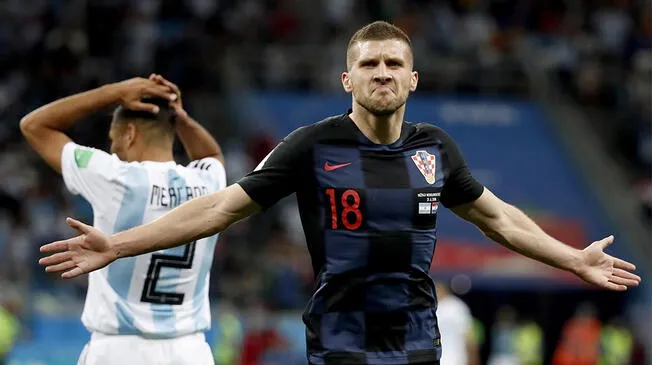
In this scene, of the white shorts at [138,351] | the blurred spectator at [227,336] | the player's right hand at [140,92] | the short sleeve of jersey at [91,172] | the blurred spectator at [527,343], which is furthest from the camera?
the blurred spectator at [527,343]

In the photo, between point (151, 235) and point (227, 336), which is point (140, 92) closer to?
point (151, 235)

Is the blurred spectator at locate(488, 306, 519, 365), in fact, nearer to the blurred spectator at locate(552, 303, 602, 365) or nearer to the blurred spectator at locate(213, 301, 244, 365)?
the blurred spectator at locate(552, 303, 602, 365)

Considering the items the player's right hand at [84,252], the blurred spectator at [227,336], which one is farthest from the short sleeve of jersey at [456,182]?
the blurred spectator at [227,336]

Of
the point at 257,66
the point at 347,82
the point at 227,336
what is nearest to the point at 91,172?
the point at 347,82

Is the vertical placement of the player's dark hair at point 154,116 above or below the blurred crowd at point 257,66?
above

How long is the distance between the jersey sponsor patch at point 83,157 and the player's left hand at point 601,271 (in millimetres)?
2544

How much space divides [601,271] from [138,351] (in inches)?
90.3

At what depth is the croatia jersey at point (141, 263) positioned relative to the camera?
20.5 ft

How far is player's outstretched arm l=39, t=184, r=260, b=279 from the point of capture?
16.0 ft

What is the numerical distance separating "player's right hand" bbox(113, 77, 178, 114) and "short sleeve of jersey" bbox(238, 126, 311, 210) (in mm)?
1455

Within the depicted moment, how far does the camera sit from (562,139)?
20.8m

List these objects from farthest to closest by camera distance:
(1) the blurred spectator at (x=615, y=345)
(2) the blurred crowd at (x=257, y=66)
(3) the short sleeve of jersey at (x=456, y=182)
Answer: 1. (1) the blurred spectator at (x=615, y=345)
2. (2) the blurred crowd at (x=257, y=66)
3. (3) the short sleeve of jersey at (x=456, y=182)

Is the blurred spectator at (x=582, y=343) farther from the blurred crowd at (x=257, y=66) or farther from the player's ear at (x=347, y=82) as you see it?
the player's ear at (x=347, y=82)

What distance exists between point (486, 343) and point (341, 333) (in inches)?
624
